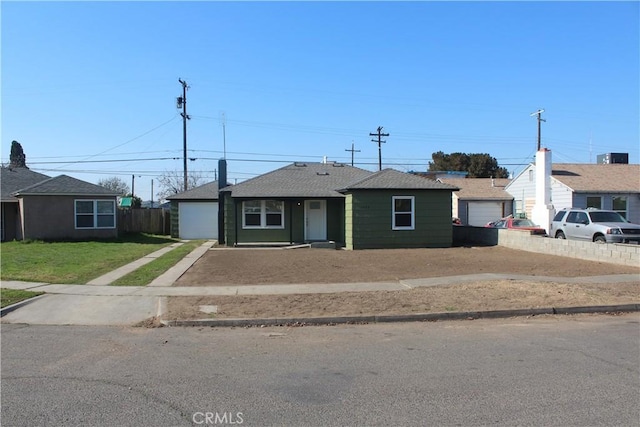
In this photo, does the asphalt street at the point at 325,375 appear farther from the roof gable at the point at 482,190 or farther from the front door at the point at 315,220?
the roof gable at the point at 482,190

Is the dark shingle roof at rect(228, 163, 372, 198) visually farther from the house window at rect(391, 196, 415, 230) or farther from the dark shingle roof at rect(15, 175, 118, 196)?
the dark shingle roof at rect(15, 175, 118, 196)

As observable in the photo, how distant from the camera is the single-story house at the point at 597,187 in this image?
2946 cm

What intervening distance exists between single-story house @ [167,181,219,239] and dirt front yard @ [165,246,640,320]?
10319 millimetres

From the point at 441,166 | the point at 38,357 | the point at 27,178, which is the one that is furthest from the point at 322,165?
the point at 441,166

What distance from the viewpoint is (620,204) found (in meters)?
30.0

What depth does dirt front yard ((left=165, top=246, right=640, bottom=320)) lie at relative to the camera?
8.84 metres

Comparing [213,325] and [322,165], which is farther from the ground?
[322,165]

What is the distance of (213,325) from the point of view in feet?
26.0

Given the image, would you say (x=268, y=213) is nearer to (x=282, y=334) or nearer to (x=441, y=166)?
(x=282, y=334)

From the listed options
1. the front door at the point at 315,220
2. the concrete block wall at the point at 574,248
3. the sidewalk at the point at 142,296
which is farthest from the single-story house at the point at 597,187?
the sidewalk at the point at 142,296

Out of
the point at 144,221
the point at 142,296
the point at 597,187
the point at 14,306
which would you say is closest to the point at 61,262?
the point at 14,306

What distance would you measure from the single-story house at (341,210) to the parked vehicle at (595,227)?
4959 millimetres

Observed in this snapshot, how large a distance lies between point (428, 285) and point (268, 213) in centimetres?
1406

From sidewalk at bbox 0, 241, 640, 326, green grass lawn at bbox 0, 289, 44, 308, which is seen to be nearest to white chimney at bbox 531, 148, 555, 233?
sidewalk at bbox 0, 241, 640, 326
